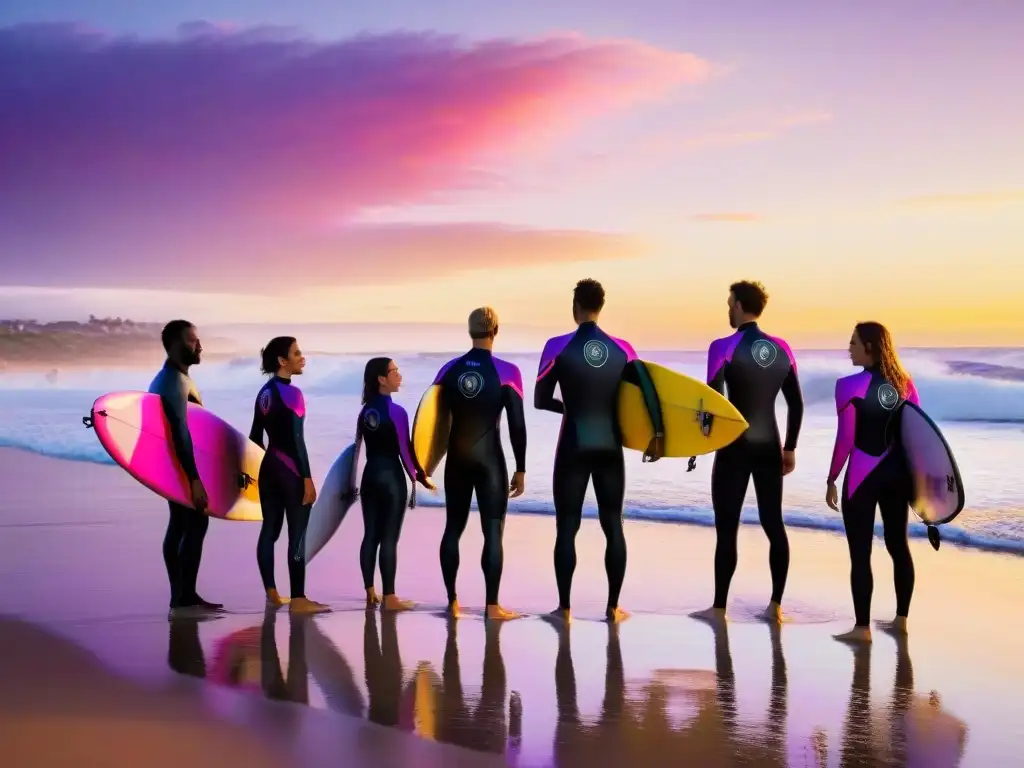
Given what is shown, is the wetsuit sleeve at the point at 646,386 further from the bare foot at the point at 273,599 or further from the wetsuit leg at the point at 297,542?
the bare foot at the point at 273,599

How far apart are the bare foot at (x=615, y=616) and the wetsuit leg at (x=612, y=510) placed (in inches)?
1.2

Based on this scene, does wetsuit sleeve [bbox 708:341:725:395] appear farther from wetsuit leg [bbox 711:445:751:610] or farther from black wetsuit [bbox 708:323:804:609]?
wetsuit leg [bbox 711:445:751:610]

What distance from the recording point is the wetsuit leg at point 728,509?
626cm

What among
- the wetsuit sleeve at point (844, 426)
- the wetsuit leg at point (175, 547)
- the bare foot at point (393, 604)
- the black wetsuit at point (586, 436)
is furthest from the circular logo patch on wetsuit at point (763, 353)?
the wetsuit leg at point (175, 547)

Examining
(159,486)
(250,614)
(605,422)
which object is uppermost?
(605,422)

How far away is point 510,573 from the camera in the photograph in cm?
764

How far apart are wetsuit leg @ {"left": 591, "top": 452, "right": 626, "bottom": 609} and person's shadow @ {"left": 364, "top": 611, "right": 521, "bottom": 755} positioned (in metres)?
0.85

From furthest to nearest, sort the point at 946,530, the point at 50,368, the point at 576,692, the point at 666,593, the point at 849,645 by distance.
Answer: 1. the point at 50,368
2. the point at 946,530
3. the point at 666,593
4. the point at 849,645
5. the point at 576,692

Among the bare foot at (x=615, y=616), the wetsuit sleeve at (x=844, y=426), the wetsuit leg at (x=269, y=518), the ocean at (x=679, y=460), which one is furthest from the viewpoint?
the ocean at (x=679, y=460)

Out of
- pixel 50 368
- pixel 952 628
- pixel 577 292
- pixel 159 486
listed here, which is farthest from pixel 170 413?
pixel 50 368

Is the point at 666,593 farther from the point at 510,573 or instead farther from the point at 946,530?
the point at 946,530

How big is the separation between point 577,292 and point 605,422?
2.41 ft

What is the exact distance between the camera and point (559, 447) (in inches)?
246

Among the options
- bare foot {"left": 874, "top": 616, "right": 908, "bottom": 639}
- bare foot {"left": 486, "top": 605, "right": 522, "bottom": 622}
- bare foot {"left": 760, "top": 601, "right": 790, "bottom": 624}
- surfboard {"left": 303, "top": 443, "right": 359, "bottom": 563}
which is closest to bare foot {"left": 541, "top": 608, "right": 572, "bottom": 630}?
bare foot {"left": 486, "top": 605, "right": 522, "bottom": 622}
